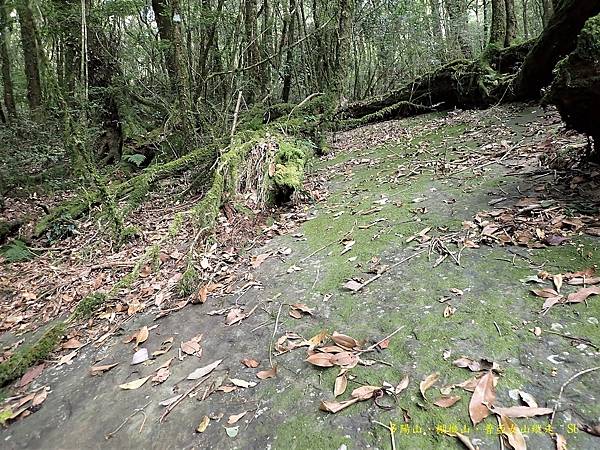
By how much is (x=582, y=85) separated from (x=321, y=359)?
2.75 m

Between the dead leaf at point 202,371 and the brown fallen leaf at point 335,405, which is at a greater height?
the brown fallen leaf at point 335,405

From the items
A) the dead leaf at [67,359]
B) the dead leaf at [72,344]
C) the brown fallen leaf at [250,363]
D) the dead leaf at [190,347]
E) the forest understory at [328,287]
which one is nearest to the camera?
the forest understory at [328,287]

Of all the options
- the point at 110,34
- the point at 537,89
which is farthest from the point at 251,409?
the point at 110,34

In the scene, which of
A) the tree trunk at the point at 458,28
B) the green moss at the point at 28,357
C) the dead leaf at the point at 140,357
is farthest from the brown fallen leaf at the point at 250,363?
the tree trunk at the point at 458,28

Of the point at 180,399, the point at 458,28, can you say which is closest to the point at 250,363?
the point at 180,399

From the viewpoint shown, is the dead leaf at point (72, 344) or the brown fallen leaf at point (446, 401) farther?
the dead leaf at point (72, 344)

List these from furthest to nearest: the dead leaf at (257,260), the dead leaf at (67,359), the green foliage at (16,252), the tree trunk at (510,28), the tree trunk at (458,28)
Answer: the tree trunk at (458,28) < the tree trunk at (510,28) < the green foliage at (16,252) < the dead leaf at (257,260) < the dead leaf at (67,359)

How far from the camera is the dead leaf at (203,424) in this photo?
2.14 meters

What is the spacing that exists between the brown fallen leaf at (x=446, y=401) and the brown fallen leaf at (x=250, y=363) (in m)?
1.08

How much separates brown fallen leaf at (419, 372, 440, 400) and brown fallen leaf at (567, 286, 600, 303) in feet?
3.14

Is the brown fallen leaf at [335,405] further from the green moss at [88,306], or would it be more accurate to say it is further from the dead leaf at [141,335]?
the green moss at [88,306]

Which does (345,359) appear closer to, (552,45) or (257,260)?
(257,260)

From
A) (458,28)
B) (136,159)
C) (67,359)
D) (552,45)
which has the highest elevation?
(458,28)

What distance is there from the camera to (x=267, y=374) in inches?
95.6
